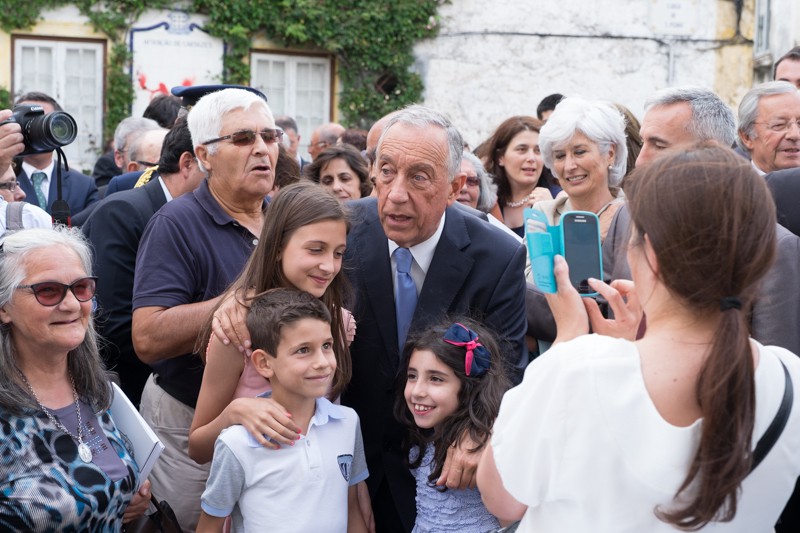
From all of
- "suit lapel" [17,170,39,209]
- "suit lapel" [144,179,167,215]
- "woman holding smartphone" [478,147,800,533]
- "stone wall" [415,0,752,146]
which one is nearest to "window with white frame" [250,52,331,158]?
"stone wall" [415,0,752,146]

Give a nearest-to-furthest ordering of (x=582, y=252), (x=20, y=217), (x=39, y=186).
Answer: (x=582, y=252) → (x=20, y=217) → (x=39, y=186)

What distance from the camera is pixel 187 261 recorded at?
12.5 ft

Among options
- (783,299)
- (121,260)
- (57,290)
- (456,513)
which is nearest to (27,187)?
(121,260)

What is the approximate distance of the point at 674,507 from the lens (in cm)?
211

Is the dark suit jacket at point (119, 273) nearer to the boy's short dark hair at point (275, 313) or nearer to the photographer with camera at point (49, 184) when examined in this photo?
the boy's short dark hair at point (275, 313)

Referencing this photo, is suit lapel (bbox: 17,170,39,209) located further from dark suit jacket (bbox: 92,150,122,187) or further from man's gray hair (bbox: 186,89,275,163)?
man's gray hair (bbox: 186,89,275,163)

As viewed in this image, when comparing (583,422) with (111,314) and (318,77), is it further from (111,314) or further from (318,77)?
(318,77)

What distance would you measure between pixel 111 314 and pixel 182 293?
824 millimetres

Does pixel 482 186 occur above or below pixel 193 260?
above

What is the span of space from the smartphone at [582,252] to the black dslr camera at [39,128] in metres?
2.41

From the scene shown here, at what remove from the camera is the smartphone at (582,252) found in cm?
294

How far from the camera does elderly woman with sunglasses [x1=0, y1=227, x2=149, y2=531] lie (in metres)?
3.14

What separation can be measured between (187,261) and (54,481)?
1.01 metres

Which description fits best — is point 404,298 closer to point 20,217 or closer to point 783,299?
point 783,299
